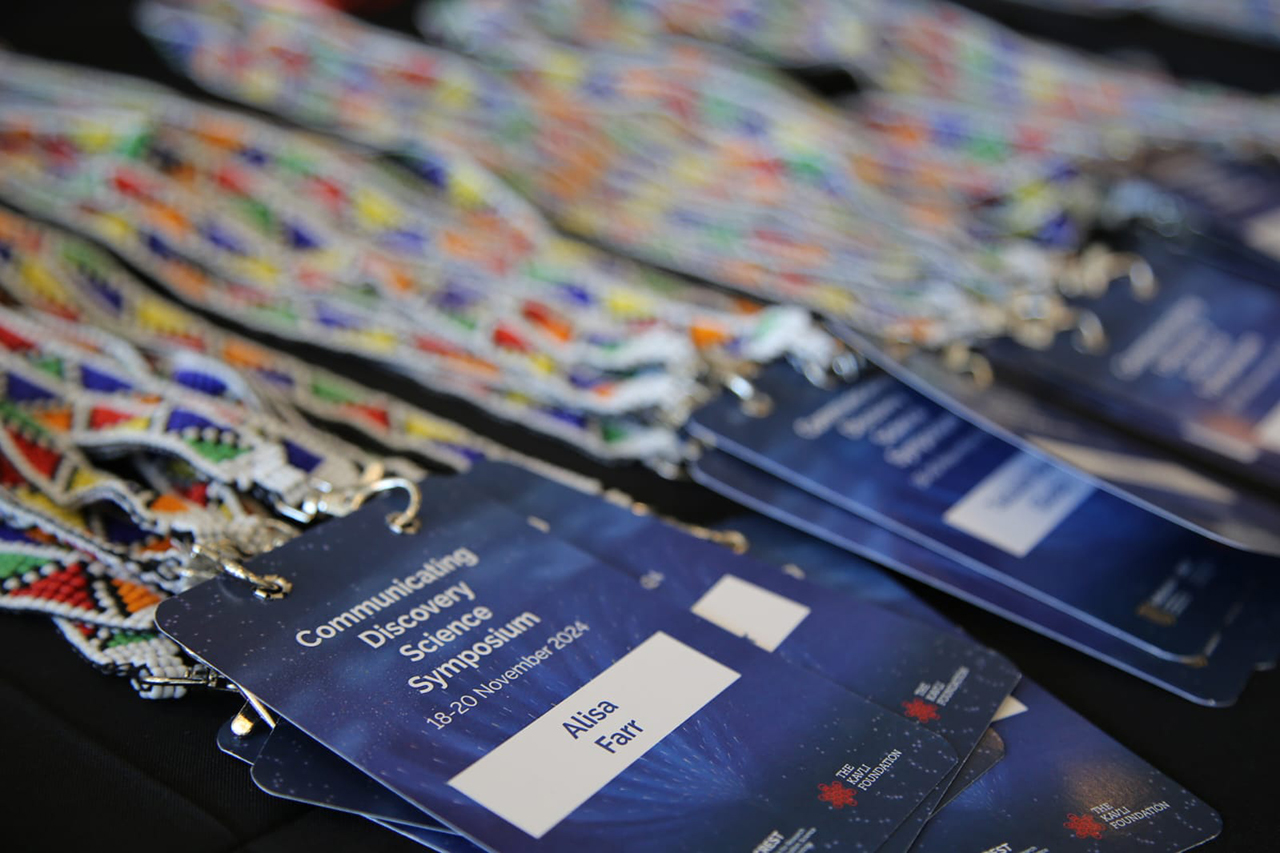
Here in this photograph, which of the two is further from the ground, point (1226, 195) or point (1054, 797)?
point (1226, 195)

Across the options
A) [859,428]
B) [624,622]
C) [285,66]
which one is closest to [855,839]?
[624,622]

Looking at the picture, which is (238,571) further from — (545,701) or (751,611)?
(751,611)

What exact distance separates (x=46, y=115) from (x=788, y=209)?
0.83 meters

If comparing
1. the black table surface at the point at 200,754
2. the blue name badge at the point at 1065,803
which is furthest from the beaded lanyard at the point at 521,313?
the blue name badge at the point at 1065,803

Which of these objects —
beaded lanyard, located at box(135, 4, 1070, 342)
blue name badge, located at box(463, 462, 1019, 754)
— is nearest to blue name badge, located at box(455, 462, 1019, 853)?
blue name badge, located at box(463, 462, 1019, 754)

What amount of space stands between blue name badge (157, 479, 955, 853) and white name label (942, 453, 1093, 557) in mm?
220

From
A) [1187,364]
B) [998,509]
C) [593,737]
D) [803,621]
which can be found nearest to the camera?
[593,737]

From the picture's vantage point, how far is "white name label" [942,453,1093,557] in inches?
31.8

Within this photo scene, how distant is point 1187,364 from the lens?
3.46 ft

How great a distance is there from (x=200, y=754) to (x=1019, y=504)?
0.55 meters

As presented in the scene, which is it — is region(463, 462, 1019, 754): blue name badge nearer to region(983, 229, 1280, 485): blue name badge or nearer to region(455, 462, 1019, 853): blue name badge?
region(455, 462, 1019, 853): blue name badge

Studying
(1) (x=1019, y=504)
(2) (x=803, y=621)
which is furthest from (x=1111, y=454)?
(2) (x=803, y=621)

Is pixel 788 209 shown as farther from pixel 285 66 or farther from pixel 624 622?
pixel 624 622

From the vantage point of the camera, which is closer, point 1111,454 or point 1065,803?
point 1065,803
